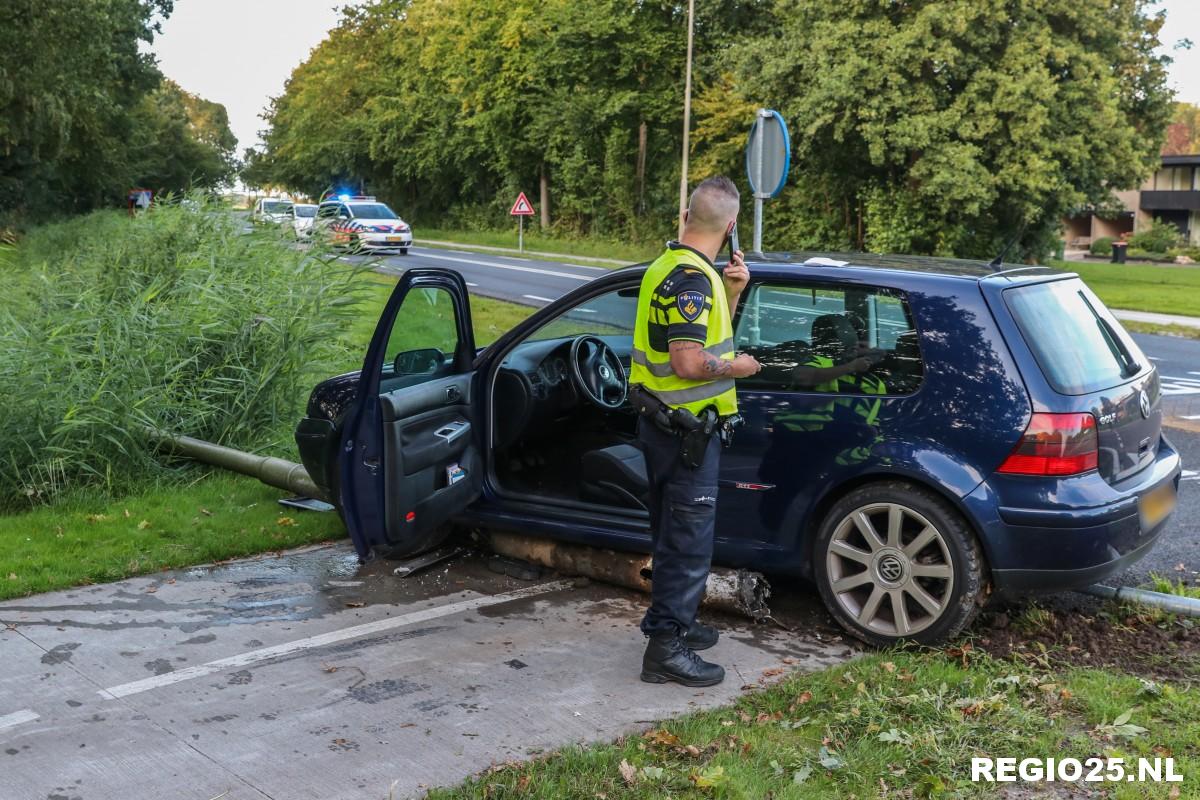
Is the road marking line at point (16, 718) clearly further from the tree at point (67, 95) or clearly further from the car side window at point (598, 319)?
the tree at point (67, 95)

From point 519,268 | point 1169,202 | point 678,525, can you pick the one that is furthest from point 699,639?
point 1169,202

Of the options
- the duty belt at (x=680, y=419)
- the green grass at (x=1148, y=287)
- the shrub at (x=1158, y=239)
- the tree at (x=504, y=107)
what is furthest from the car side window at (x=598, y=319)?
the shrub at (x=1158, y=239)

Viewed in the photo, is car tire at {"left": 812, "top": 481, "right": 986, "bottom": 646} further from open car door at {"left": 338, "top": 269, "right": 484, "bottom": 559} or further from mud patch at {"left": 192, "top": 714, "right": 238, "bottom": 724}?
mud patch at {"left": 192, "top": 714, "right": 238, "bottom": 724}

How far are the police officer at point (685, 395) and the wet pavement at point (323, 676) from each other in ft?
0.88

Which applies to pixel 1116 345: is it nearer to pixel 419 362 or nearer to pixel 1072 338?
pixel 1072 338

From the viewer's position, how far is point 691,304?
14.0ft

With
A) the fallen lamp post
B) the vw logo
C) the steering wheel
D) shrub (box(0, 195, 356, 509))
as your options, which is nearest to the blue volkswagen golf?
the vw logo

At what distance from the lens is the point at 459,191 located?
2371 inches

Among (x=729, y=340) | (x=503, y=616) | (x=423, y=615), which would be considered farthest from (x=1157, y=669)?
(x=423, y=615)

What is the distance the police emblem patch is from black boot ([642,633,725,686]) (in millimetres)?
1233

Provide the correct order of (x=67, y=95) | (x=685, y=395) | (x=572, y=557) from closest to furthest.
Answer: (x=685, y=395) < (x=572, y=557) < (x=67, y=95)

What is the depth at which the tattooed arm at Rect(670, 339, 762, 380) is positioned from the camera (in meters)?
4.28

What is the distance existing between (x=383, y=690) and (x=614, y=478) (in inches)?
64.5

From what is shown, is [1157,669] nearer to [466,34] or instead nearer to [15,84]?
[15,84]
